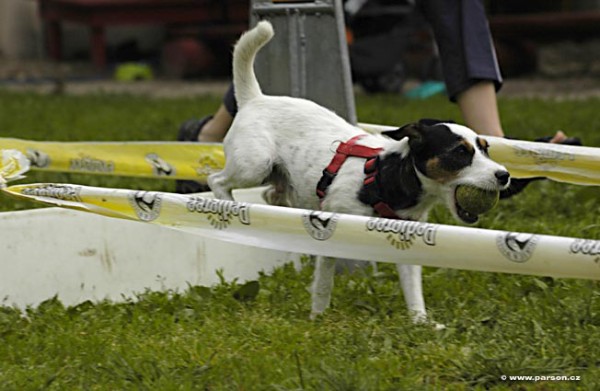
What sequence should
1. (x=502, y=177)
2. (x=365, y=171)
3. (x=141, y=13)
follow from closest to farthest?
1. (x=502, y=177)
2. (x=365, y=171)
3. (x=141, y=13)

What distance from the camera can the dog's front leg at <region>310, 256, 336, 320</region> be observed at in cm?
379

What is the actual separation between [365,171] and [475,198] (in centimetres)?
41

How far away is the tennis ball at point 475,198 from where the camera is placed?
3.48m

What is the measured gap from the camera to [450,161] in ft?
11.5

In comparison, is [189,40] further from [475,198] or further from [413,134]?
[475,198]

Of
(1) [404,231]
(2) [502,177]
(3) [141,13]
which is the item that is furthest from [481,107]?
(3) [141,13]

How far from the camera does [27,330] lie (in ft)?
12.3

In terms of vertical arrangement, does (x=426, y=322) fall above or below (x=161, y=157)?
below

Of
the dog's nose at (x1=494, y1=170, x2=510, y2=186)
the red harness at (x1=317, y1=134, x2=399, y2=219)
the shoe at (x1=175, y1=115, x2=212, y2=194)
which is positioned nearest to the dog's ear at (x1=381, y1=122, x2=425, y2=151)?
the red harness at (x1=317, y1=134, x2=399, y2=219)

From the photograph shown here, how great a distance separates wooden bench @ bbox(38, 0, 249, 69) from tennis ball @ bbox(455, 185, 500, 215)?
1002 cm

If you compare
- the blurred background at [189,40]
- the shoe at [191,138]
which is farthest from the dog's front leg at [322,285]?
the blurred background at [189,40]

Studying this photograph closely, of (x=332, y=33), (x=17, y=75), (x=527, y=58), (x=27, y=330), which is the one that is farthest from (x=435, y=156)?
(x=17, y=75)

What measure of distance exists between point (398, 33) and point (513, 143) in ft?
20.6

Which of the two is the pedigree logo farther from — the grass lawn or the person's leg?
the person's leg
